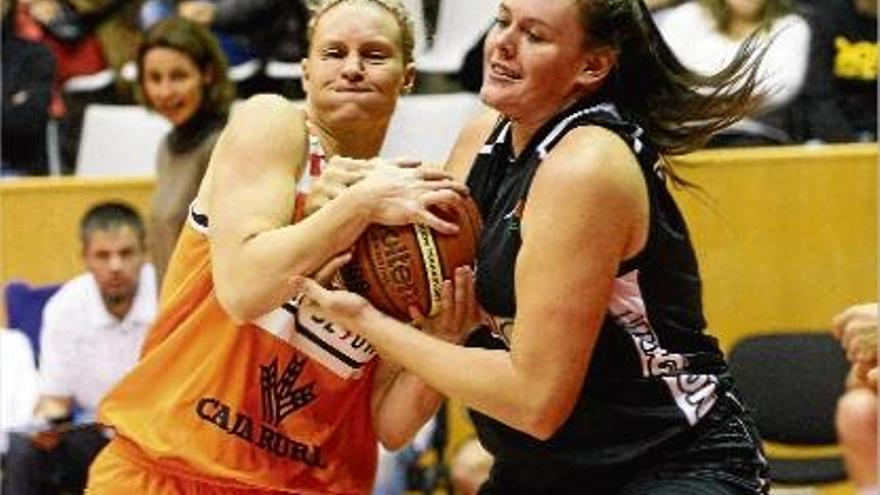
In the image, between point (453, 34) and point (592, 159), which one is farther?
point (453, 34)

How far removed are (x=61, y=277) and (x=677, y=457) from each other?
12.7 feet

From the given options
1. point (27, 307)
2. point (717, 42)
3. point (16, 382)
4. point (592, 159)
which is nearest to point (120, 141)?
point (27, 307)

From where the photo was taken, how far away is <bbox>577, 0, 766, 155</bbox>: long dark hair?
3.03 metres

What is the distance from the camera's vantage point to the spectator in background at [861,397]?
3.39 metres

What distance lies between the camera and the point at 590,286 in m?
2.90

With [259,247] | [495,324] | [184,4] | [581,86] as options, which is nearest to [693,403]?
[495,324]

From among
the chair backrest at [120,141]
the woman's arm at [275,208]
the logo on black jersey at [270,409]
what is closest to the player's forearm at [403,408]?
the logo on black jersey at [270,409]

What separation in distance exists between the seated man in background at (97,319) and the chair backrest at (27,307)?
0.34 ft

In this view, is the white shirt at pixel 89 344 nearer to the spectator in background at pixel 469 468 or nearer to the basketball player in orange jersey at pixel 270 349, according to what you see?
the spectator in background at pixel 469 468

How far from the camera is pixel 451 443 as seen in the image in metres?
6.26

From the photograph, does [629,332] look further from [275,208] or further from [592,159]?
[275,208]

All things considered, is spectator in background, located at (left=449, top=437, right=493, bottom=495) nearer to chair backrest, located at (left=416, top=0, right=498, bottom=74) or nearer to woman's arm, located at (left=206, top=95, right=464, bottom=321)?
chair backrest, located at (left=416, top=0, right=498, bottom=74)

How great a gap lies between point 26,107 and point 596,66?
497 cm

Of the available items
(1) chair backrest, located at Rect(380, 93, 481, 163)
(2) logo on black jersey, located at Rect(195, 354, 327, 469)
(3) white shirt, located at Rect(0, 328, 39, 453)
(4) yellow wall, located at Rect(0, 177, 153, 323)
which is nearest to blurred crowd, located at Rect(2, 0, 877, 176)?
(1) chair backrest, located at Rect(380, 93, 481, 163)
